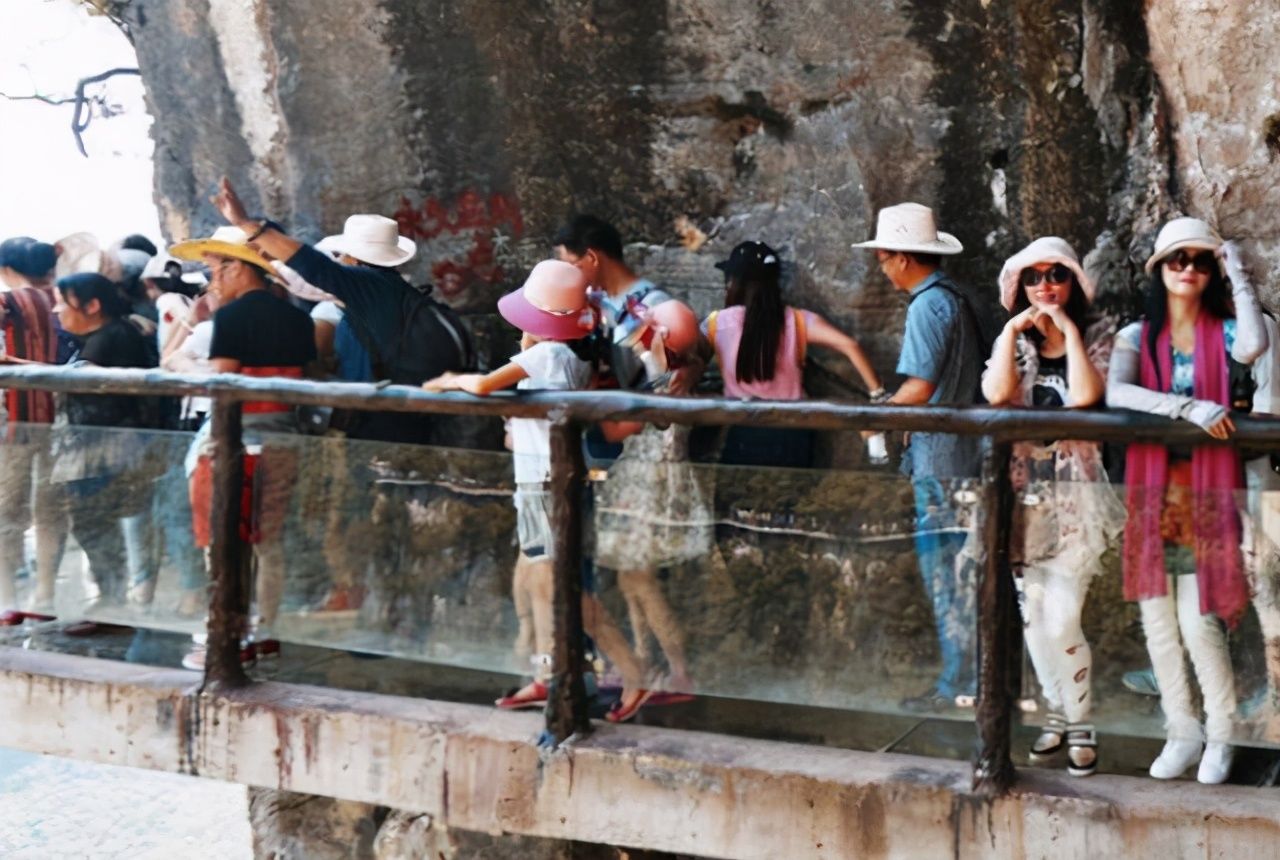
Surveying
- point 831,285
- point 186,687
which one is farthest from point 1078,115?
point 186,687

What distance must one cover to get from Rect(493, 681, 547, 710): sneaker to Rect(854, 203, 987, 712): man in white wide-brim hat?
980 mm

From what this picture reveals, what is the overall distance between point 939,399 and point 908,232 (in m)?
0.52

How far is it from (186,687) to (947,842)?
7.04 ft

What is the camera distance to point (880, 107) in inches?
207

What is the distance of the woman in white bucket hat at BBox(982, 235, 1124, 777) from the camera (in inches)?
134

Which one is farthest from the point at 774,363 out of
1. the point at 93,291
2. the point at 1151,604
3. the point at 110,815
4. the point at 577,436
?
the point at 110,815

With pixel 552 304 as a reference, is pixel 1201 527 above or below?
below

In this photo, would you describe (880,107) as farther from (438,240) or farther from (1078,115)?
(438,240)

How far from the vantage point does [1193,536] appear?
331 centimetres

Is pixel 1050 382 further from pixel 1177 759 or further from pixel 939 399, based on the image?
pixel 1177 759

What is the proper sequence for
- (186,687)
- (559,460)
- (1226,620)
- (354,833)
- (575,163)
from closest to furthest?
(1226,620) → (559,460) → (186,687) → (354,833) → (575,163)

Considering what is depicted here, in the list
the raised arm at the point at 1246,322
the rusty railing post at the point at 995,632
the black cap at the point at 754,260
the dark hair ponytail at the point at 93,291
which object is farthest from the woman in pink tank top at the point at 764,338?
the dark hair ponytail at the point at 93,291

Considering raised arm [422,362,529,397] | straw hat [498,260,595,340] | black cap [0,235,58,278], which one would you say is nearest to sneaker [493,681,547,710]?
raised arm [422,362,529,397]

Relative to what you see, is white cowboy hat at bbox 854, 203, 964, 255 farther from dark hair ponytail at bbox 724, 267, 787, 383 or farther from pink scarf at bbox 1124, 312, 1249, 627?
pink scarf at bbox 1124, 312, 1249, 627
